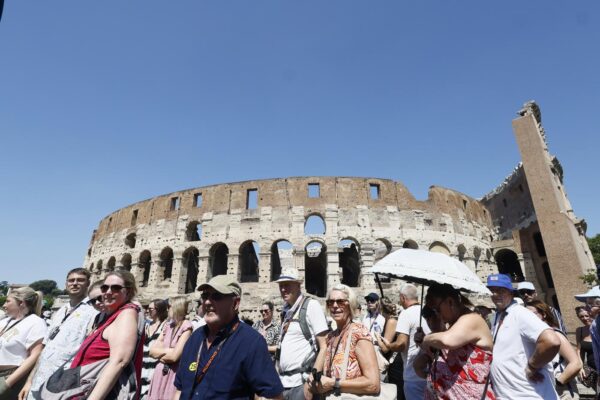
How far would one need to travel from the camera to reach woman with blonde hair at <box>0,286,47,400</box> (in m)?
3.39

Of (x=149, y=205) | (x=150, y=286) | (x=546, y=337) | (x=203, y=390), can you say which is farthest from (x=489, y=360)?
(x=149, y=205)

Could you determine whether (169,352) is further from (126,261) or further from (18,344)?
(126,261)

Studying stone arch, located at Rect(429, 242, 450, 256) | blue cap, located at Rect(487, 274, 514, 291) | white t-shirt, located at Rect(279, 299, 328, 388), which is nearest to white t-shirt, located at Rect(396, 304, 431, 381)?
blue cap, located at Rect(487, 274, 514, 291)

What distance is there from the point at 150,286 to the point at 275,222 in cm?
819

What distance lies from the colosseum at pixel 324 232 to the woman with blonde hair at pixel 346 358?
14803 mm

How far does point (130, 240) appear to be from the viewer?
887 inches

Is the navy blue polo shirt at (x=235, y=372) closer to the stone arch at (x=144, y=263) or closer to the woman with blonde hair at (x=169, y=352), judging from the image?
the woman with blonde hair at (x=169, y=352)

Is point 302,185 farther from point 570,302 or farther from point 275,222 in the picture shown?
point 570,302

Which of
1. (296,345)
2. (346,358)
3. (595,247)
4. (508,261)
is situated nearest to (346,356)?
(346,358)

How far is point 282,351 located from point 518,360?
2.03 meters

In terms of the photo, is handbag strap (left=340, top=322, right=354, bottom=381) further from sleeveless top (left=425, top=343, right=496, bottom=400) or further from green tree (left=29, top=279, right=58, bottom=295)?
green tree (left=29, top=279, right=58, bottom=295)

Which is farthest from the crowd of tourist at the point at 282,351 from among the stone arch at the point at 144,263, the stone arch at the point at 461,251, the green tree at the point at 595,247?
the green tree at the point at 595,247

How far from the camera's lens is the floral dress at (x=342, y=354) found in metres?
2.55

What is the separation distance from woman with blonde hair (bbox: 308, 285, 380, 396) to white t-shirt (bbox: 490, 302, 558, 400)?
99 cm
